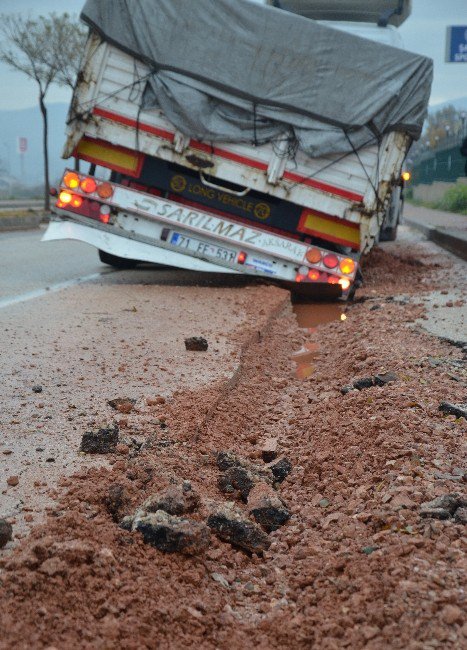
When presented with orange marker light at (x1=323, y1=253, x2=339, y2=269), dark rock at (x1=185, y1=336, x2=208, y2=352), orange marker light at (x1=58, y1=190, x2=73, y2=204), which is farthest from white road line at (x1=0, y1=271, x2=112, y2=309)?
orange marker light at (x1=323, y1=253, x2=339, y2=269)

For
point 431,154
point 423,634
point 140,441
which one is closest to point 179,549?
point 423,634

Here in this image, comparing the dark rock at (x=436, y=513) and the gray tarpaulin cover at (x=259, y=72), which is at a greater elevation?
the gray tarpaulin cover at (x=259, y=72)

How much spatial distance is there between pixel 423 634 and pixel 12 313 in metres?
6.13

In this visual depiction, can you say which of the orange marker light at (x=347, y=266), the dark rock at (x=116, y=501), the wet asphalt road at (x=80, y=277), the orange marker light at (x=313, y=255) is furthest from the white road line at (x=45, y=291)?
the dark rock at (x=116, y=501)

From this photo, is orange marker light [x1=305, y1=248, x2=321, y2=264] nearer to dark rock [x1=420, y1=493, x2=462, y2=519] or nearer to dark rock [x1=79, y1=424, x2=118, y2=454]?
dark rock [x1=79, y1=424, x2=118, y2=454]

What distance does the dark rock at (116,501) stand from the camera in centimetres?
318

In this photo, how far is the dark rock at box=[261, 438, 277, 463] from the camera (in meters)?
4.29

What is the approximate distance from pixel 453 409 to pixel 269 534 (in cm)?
160

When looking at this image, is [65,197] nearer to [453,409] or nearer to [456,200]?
[453,409]

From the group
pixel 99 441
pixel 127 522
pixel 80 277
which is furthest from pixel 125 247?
pixel 127 522

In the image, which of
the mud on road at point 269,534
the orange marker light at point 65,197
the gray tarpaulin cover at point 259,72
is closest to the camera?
the mud on road at point 269,534

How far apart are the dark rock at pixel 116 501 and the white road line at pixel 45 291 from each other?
208 inches

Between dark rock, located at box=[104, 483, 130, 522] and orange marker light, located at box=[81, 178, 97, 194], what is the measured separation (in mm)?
6631

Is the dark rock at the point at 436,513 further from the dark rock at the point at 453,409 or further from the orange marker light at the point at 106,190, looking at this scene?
the orange marker light at the point at 106,190
